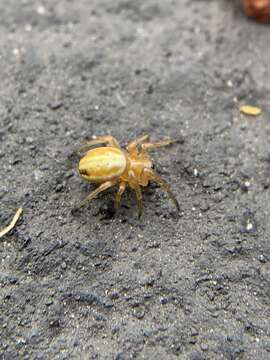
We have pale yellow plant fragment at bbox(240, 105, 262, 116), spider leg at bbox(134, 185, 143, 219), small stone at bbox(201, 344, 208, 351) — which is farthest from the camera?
pale yellow plant fragment at bbox(240, 105, 262, 116)

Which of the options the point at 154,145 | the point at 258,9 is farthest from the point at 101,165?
the point at 258,9

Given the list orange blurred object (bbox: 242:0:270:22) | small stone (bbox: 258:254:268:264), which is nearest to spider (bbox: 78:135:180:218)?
small stone (bbox: 258:254:268:264)

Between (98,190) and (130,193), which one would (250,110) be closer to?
(130,193)

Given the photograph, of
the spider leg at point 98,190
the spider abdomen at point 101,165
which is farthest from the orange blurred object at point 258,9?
the spider leg at point 98,190

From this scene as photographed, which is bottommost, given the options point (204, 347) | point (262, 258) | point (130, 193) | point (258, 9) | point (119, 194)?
point (204, 347)

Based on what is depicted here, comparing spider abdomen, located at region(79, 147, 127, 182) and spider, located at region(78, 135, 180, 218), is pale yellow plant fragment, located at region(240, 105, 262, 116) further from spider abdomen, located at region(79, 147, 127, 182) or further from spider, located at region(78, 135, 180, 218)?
spider abdomen, located at region(79, 147, 127, 182)

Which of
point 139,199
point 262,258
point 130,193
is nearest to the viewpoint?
point 262,258
